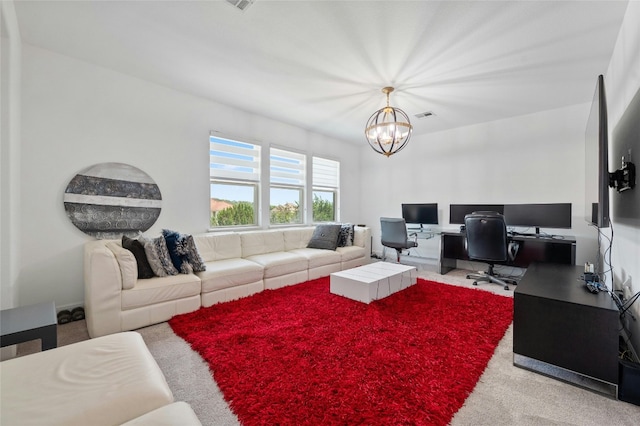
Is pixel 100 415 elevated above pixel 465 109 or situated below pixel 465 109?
below

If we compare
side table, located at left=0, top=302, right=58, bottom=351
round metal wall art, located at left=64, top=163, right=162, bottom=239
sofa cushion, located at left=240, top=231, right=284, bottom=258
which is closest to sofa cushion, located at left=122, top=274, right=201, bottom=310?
side table, located at left=0, top=302, right=58, bottom=351

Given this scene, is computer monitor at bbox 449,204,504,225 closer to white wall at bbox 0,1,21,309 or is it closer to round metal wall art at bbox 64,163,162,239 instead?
round metal wall art at bbox 64,163,162,239

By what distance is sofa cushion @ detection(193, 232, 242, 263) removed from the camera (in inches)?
137

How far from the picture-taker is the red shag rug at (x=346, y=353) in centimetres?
148

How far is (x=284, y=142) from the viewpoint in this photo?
4.93m

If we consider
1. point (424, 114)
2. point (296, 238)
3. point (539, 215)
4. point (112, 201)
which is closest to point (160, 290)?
point (112, 201)

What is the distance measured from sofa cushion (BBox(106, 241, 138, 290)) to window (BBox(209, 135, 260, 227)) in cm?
157

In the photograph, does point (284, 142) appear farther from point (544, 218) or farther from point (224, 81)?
point (544, 218)

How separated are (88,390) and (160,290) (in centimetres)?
169

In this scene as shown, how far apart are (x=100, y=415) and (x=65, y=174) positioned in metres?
2.95

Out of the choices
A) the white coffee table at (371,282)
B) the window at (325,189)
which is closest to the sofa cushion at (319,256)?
the white coffee table at (371,282)

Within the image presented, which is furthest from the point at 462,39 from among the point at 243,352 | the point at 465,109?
the point at 243,352

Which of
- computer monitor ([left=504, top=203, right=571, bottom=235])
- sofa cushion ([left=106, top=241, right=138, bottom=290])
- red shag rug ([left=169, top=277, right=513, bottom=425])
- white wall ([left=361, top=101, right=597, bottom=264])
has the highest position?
white wall ([left=361, top=101, right=597, bottom=264])

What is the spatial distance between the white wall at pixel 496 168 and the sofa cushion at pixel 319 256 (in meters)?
2.27
